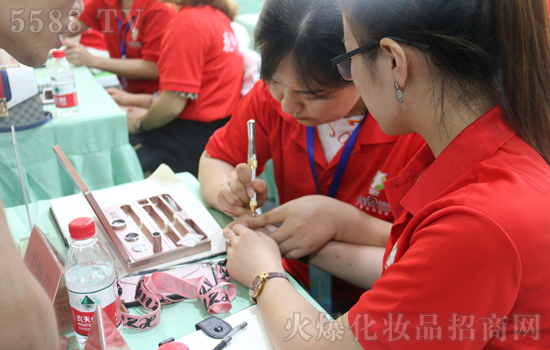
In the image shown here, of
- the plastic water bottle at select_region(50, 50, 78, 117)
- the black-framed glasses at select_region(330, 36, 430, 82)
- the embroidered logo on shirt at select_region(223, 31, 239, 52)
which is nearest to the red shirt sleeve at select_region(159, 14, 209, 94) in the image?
the embroidered logo on shirt at select_region(223, 31, 239, 52)

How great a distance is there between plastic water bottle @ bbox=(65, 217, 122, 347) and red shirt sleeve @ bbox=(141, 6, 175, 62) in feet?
6.54

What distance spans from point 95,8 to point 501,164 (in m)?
2.78

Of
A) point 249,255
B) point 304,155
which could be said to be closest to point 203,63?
point 304,155

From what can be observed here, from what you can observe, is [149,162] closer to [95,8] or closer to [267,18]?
[95,8]

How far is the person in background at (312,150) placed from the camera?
102 cm

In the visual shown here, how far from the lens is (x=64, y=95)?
5.97 ft

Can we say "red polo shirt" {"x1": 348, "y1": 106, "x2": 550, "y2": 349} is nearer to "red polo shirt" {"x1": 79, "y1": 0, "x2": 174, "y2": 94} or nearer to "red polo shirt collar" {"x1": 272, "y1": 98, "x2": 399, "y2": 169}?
"red polo shirt collar" {"x1": 272, "y1": 98, "x2": 399, "y2": 169}

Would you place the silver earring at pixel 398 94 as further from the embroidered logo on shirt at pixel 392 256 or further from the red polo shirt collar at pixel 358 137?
the red polo shirt collar at pixel 358 137

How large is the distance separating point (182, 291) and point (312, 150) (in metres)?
0.58

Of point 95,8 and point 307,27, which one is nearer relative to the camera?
point 307,27

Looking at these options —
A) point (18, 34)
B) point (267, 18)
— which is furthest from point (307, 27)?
point (18, 34)

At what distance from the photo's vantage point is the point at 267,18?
1059 millimetres

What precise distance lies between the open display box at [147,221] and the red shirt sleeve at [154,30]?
1475 mm

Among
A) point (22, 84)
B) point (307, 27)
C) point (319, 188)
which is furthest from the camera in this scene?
point (22, 84)
